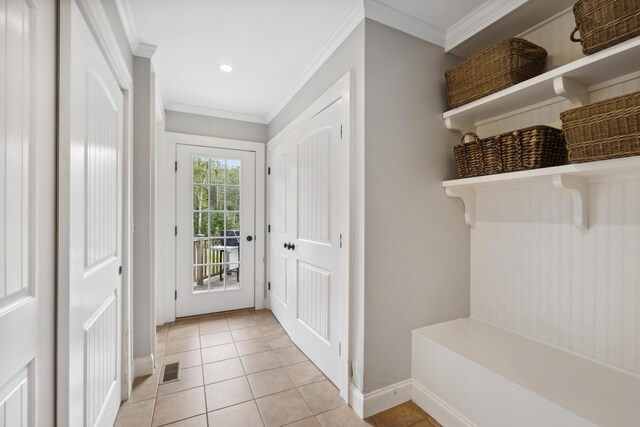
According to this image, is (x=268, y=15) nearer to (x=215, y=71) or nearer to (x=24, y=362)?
(x=215, y=71)

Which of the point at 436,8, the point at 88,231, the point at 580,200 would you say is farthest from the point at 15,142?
the point at 580,200

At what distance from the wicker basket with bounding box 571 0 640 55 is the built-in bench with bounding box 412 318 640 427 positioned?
1.44m

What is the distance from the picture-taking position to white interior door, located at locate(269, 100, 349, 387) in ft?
6.18

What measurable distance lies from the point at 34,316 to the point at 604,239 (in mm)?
2301

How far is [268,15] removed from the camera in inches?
66.8

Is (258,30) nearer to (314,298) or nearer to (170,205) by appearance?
(314,298)

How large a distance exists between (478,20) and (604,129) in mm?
1007

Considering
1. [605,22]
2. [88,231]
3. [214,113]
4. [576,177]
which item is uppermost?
[214,113]

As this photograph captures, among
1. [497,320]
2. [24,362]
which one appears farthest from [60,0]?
[497,320]

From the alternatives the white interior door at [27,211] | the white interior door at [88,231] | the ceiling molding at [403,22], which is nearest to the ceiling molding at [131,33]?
the white interior door at [88,231]

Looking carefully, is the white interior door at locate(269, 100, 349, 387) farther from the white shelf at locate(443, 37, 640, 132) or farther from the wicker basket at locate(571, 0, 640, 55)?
the wicker basket at locate(571, 0, 640, 55)

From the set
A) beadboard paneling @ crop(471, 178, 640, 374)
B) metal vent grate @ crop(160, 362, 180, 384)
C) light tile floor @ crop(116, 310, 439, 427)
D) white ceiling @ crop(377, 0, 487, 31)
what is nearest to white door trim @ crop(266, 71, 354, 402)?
light tile floor @ crop(116, 310, 439, 427)

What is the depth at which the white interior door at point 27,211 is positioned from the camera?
0.73 m

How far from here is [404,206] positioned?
1.75 metres
